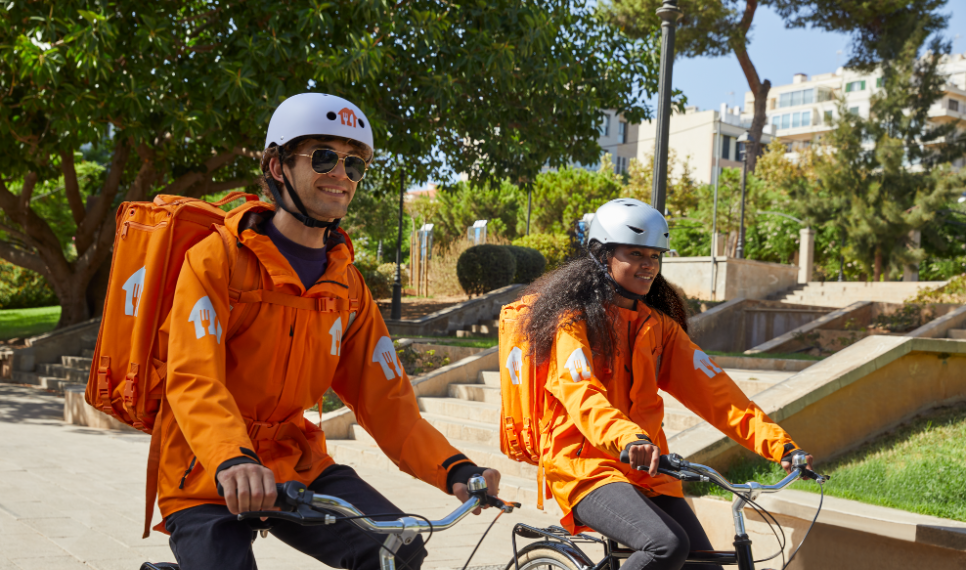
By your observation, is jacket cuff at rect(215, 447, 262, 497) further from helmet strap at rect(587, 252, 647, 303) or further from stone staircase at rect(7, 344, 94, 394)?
stone staircase at rect(7, 344, 94, 394)

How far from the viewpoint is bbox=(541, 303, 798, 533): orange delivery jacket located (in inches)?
126

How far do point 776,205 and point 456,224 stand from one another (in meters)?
15.9

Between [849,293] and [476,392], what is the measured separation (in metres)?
14.2

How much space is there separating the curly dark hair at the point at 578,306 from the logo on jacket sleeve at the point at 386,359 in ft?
3.24

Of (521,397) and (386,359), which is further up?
(386,359)

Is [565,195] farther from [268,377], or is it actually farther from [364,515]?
[364,515]

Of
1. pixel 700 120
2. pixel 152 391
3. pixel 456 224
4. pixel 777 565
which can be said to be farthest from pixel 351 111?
pixel 700 120

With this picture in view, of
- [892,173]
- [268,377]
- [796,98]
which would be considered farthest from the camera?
[796,98]

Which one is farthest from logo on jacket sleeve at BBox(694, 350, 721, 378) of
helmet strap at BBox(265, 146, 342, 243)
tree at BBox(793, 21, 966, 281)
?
tree at BBox(793, 21, 966, 281)

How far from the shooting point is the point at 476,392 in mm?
10070

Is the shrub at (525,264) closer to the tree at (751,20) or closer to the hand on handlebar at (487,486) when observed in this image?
the tree at (751,20)

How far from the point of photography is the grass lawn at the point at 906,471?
5.38 metres

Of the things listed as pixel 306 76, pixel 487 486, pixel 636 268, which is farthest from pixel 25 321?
pixel 487 486

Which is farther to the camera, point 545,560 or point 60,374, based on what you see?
point 60,374
